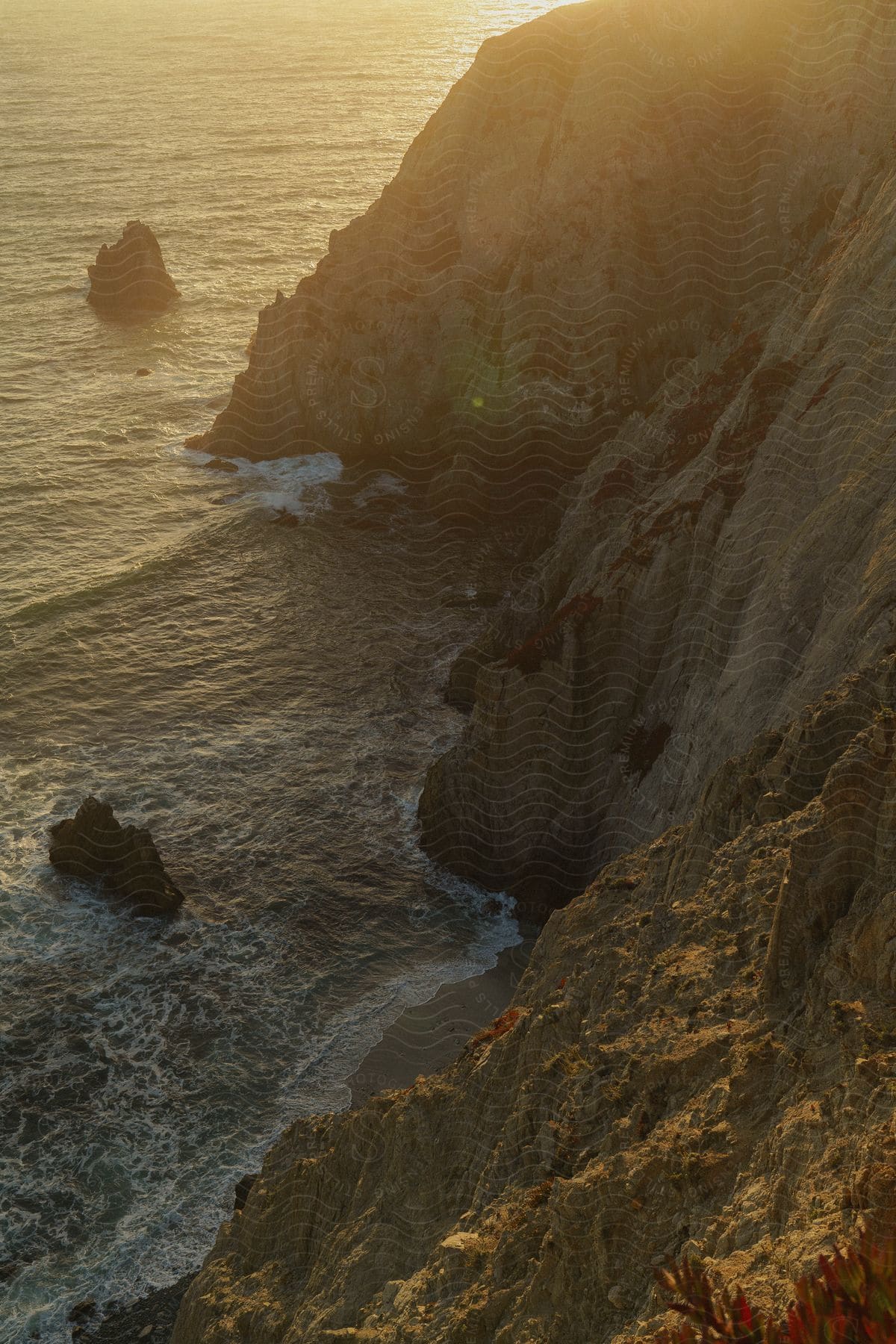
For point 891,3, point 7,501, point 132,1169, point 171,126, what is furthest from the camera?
point 171,126

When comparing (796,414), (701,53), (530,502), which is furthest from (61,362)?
(796,414)

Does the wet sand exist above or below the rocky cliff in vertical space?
below

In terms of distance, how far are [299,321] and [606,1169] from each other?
4448 centimetres

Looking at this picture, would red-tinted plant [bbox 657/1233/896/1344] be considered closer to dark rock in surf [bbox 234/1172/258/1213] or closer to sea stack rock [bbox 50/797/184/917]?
dark rock in surf [bbox 234/1172/258/1213]

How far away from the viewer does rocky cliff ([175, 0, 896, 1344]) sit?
12.1 metres

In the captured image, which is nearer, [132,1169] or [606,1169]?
[606,1169]

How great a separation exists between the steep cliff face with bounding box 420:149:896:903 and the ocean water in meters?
2.77

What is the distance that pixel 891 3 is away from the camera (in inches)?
1567

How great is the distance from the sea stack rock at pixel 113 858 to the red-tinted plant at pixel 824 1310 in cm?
2454

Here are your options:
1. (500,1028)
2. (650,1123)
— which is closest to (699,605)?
(500,1028)

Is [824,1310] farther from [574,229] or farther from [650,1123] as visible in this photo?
[574,229]

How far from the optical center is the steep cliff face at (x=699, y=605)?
78.9 feet

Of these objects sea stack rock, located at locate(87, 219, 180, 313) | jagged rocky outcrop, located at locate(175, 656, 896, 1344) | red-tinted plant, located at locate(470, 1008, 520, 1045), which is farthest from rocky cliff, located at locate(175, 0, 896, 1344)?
sea stack rock, located at locate(87, 219, 180, 313)

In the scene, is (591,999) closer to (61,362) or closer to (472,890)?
(472,890)
